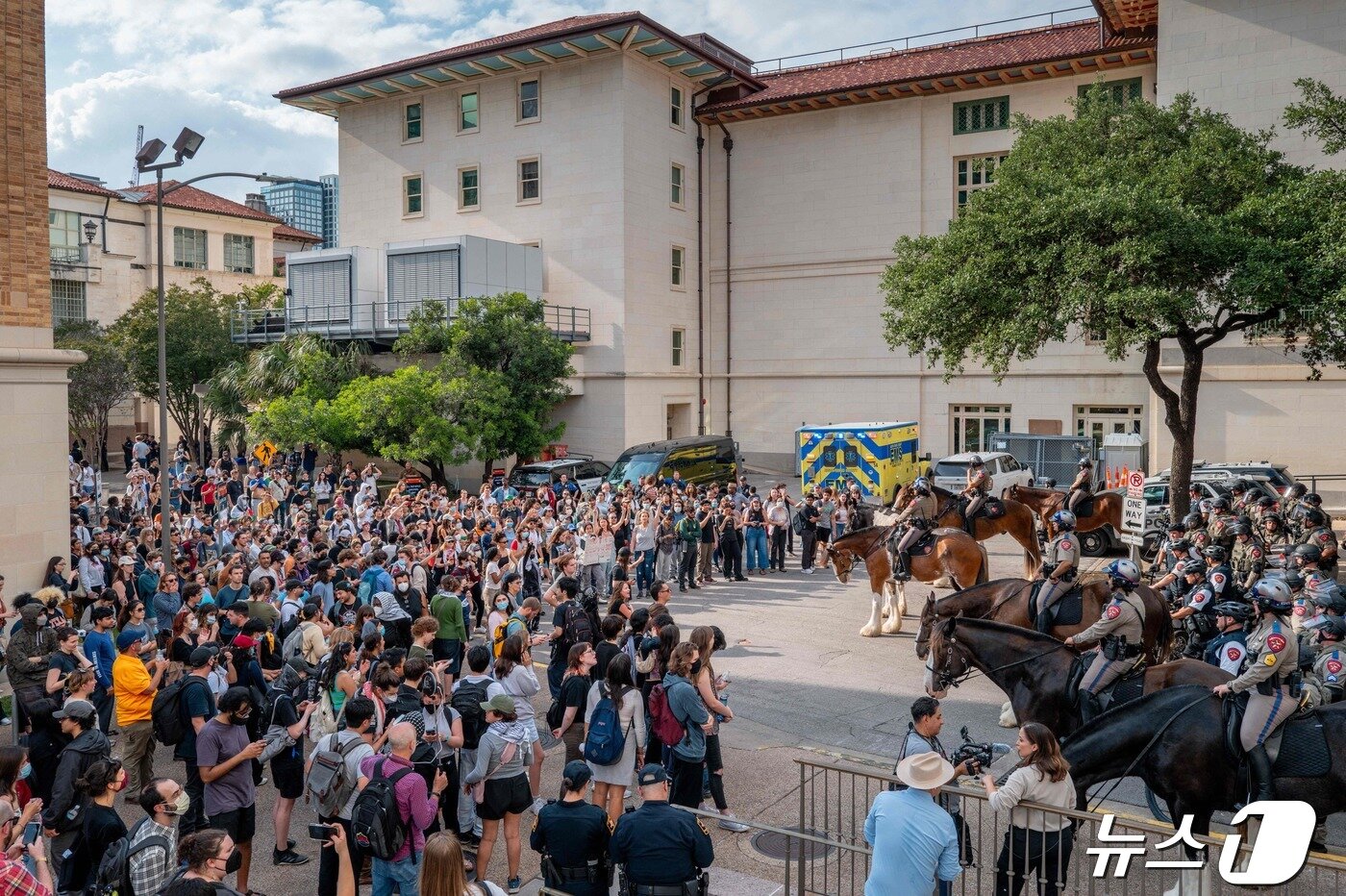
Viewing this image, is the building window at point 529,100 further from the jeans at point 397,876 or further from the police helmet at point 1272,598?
the jeans at point 397,876

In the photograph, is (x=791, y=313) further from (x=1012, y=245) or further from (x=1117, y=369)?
(x=1012, y=245)

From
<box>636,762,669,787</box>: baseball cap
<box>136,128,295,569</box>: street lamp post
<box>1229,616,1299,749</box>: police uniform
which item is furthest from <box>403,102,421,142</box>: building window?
<box>1229,616,1299,749</box>: police uniform

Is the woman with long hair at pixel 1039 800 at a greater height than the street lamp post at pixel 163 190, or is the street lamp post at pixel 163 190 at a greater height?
the street lamp post at pixel 163 190

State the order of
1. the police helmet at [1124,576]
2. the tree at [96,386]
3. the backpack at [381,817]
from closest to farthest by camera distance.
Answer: the backpack at [381,817] < the police helmet at [1124,576] < the tree at [96,386]

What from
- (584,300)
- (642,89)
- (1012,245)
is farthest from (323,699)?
(642,89)

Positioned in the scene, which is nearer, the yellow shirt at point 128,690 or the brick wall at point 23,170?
the yellow shirt at point 128,690

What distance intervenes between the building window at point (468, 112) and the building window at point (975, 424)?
822 inches

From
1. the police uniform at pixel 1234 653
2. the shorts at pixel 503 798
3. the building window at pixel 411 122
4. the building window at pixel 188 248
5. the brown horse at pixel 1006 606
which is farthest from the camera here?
the building window at pixel 188 248

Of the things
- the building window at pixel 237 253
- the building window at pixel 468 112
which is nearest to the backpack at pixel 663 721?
the building window at pixel 468 112

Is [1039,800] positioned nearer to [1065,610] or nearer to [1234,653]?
[1234,653]

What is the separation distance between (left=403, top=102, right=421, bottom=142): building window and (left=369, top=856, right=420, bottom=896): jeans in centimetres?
3796

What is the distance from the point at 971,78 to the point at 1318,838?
108 ft

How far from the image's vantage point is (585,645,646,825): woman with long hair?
812cm

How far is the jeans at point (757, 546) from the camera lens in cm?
2122
